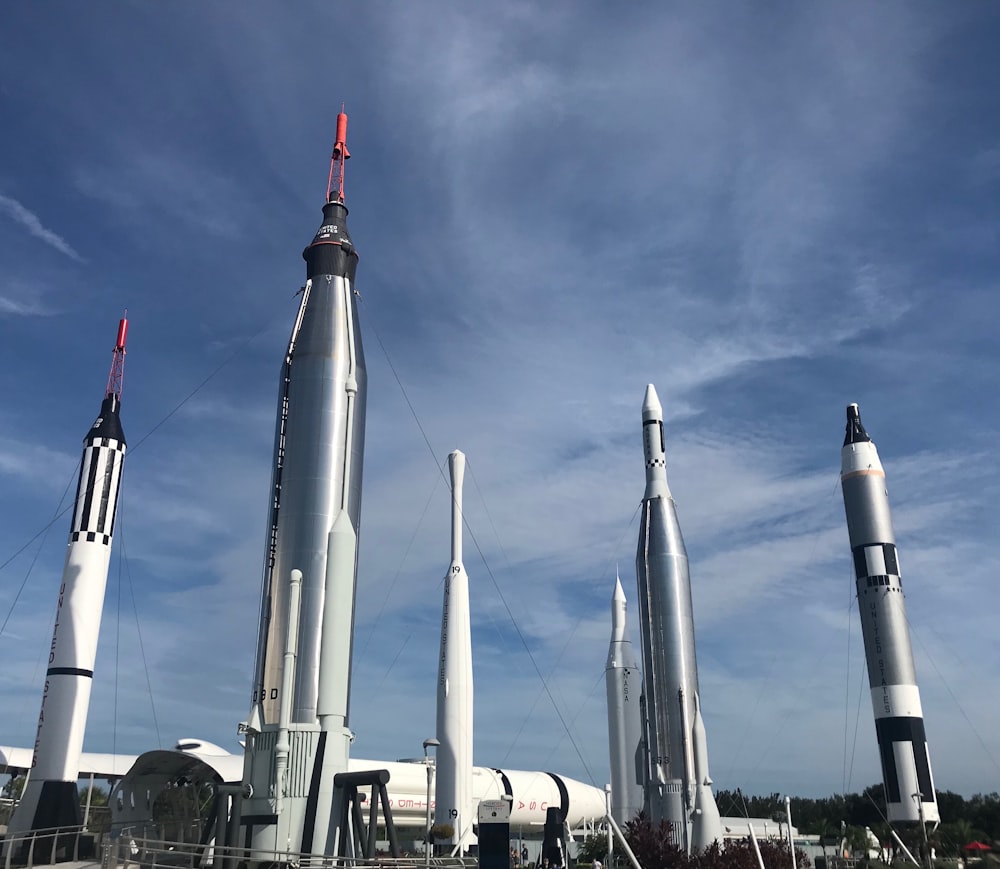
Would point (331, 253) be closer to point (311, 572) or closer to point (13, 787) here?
point (311, 572)

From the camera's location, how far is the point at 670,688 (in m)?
36.9

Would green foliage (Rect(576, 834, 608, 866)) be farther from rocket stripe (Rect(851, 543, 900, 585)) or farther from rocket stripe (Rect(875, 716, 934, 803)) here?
rocket stripe (Rect(851, 543, 900, 585))

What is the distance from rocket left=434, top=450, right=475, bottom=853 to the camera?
3145 centimetres

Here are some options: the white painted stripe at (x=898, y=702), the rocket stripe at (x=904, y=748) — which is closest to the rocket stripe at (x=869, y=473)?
the white painted stripe at (x=898, y=702)

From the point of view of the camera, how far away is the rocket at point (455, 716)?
31.5 m

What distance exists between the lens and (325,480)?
27484 mm

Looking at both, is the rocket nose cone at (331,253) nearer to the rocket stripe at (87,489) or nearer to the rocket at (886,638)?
the rocket stripe at (87,489)

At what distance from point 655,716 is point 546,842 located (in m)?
10.6

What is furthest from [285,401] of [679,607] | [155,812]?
[679,607]

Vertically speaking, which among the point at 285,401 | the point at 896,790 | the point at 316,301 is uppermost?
the point at 316,301

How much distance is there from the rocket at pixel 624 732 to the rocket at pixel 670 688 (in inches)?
266

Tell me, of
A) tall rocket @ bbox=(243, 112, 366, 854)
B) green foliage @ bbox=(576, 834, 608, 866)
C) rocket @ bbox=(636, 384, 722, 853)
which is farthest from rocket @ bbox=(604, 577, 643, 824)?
tall rocket @ bbox=(243, 112, 366, 854)

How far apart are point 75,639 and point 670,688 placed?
2287 centimetres

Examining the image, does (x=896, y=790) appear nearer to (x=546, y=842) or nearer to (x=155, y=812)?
(x=546, y=842)
